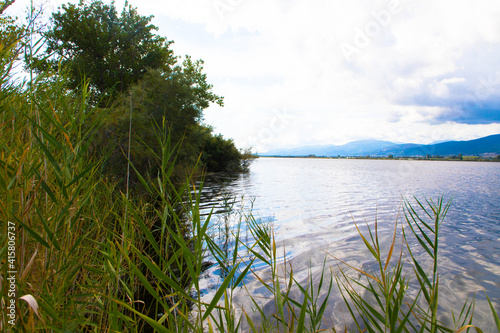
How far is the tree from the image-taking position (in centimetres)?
2695

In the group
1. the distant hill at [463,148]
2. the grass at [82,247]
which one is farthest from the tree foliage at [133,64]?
the distant hill at [463,148]

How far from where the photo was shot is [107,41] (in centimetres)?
2802

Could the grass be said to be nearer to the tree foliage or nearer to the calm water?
the calm water

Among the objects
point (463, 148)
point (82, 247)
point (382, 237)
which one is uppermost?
point (463, 148)

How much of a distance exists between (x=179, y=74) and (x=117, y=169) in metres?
14.1

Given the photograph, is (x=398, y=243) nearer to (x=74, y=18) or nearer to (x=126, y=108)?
(x=126, y=108)

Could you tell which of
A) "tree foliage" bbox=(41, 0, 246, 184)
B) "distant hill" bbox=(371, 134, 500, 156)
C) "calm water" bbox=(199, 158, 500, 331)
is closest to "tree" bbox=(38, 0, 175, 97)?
"tree foliage" bbox=(41, 0, 246, 184)

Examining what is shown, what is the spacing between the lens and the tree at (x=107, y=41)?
27.0 metres

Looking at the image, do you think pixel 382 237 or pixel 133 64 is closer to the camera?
pixel 382 237

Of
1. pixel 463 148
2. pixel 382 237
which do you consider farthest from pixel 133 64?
pixel 463 148

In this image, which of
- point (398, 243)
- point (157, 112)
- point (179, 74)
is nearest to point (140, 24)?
point (179, 74)

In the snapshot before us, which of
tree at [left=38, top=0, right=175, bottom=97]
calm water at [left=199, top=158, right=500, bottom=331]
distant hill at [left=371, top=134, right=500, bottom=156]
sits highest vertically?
tree at [left=38, top=0, right=175, bottom=97]

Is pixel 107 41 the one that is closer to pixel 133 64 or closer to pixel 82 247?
pixel 133 64

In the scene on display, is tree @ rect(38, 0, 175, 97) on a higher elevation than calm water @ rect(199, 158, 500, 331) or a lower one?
higher
